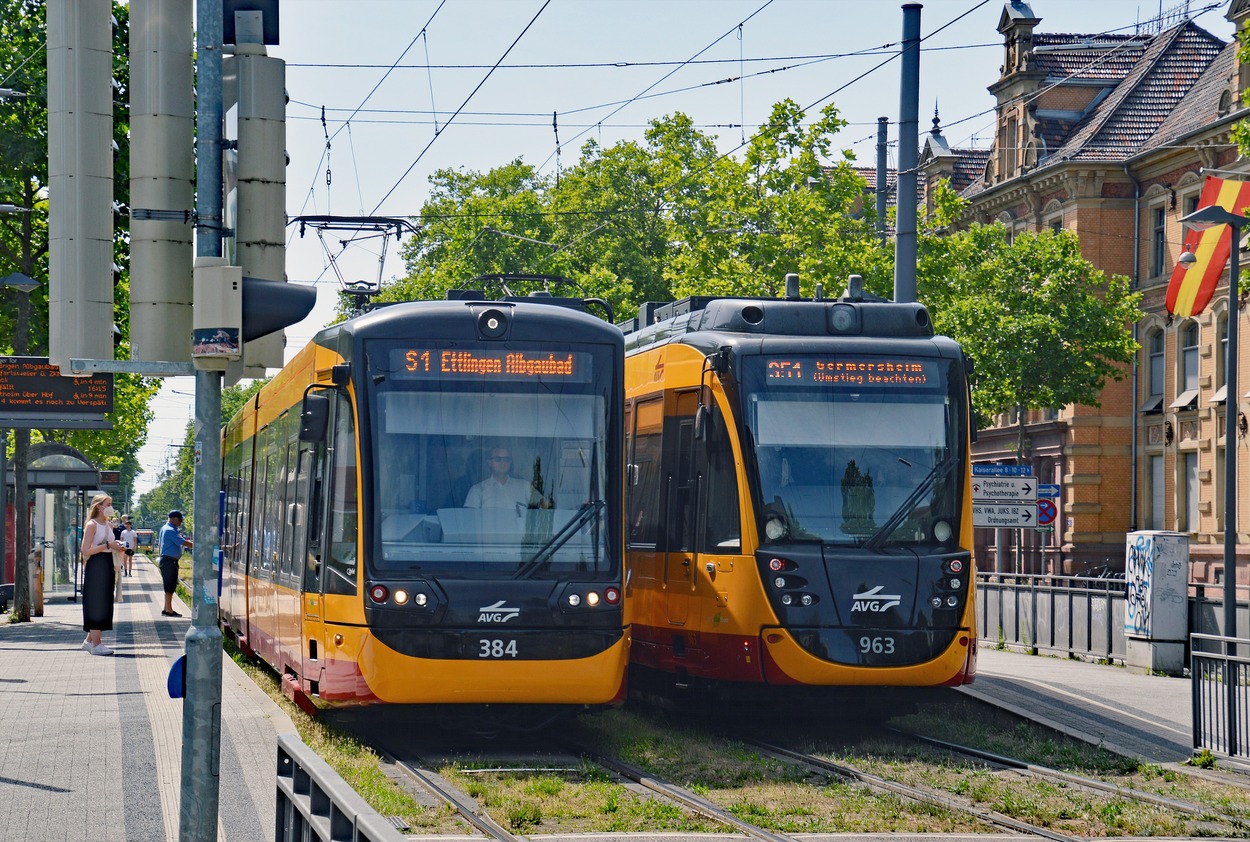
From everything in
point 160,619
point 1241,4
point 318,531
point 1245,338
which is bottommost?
point 160,619

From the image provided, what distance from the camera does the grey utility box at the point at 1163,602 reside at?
2078cm

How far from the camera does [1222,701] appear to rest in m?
12.3

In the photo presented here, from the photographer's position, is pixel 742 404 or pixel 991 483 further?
pixel 991 483

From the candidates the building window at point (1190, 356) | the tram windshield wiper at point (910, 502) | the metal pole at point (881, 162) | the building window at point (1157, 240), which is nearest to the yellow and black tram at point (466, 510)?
the tram windshield wiper at point (910, 502)

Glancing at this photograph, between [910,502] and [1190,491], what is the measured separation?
32.2 m

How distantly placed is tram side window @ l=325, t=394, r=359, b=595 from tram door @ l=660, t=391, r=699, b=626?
10.6 feet

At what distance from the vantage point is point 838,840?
896 cm

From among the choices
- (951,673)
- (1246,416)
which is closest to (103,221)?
(951,673)

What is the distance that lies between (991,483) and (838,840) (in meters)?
17.1

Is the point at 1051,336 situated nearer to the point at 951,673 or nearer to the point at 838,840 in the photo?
the point at 951,673

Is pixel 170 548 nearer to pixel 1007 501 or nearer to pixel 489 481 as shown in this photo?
pixel 1007 501

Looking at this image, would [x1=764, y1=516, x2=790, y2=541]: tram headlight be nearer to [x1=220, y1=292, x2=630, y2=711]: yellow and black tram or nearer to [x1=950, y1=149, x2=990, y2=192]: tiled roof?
[x1=220, y1=292, x2=630, y2=711]: yellow and black tram

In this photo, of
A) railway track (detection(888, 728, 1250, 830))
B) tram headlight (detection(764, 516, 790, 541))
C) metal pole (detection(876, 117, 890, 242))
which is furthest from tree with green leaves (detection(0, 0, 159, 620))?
railway track (detection(888, 728, 1250, 830))

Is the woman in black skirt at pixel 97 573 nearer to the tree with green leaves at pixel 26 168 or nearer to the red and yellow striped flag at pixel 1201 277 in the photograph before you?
the tree with green leaves at pixel 26 168
